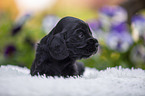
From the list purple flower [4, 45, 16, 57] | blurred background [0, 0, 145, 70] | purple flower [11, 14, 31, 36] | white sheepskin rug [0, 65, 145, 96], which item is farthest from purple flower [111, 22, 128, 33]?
white sheepskin rug [0, 65, 145, 96]

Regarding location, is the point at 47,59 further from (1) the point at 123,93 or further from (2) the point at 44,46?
(1) the point at 123,93

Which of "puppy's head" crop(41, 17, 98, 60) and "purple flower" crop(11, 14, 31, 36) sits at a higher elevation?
"purple flower" crop(11, 14, 31, 36)

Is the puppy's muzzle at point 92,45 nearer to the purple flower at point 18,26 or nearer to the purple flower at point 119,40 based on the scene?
the purple flower at point 119,40

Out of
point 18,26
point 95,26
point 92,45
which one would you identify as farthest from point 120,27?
point 92,45

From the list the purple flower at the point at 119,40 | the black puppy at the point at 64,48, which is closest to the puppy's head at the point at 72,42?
the black puppy at the point at 64,48

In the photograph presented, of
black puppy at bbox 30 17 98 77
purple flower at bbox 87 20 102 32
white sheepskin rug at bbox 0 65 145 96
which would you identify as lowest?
white sheepskin rug at bbox 0 65 145 96

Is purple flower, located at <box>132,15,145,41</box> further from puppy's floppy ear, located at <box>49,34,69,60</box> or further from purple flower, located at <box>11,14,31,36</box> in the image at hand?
puppy's floppy ear, located at <box>49,34,69,60</box>
